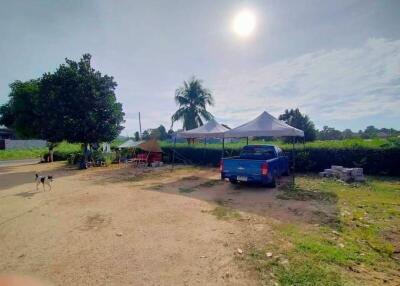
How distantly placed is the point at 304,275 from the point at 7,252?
4970 mm

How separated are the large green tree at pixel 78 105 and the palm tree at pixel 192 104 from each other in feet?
48.5

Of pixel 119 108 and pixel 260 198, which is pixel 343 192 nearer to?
pixel 260 198

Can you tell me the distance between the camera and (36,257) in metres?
4.20

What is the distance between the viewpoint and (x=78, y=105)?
57.4ft

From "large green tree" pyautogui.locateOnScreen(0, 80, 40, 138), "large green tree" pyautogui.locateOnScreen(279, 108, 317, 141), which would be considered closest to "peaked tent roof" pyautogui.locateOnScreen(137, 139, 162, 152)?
"large green tree" pyautogui.locateOnScreen(0, 80, 40, 138)

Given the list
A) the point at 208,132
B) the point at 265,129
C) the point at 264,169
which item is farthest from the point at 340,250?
the point at 208,132

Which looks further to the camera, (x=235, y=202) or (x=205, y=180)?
(x=205, y=180)

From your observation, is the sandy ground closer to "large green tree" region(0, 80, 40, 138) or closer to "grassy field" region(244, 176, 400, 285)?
"grassy field" region(244, 176, 400, 285)

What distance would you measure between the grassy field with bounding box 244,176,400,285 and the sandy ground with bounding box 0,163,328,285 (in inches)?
16.2

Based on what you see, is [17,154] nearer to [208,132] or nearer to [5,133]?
[5,133]

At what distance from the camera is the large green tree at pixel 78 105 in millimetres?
17328

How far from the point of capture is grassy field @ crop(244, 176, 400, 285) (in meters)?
3.53

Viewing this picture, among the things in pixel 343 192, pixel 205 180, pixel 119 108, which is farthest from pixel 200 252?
pixel 119 108

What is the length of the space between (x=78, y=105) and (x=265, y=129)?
13.3m
